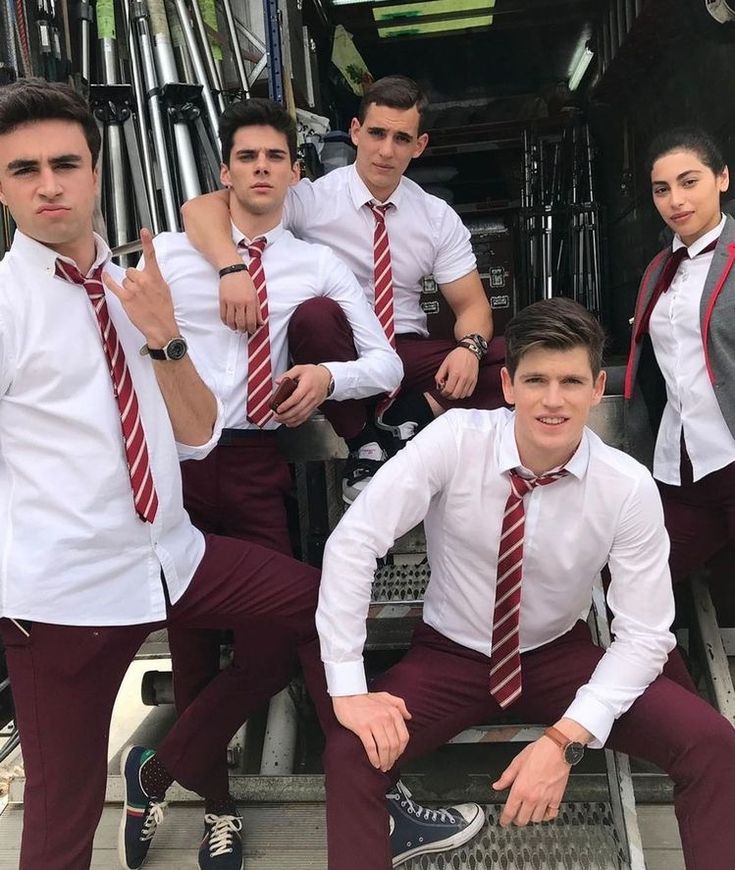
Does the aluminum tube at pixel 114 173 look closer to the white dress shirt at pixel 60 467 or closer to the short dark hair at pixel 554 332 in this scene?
→ the white dress shirt at pixel 60 467

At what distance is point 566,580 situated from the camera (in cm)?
176

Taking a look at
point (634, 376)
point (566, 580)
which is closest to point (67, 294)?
point (566, 580)

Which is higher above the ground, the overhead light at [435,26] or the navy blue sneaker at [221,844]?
the overhead light at [435,26]

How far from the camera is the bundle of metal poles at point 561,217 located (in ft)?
17.3

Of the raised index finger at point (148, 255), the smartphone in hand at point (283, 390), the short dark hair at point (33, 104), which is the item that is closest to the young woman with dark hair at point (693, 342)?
the smartphone in hand at point (283, 390)

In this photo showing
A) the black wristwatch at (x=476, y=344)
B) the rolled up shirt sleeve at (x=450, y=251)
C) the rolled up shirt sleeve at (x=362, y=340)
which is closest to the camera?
the rolled up shirt sleeve at (x=362, y=340)

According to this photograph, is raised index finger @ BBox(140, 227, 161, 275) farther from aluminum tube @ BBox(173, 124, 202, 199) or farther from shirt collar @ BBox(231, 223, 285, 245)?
aluminum tube @ BBox(173, 124, 202, 199)

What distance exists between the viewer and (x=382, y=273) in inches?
98.2

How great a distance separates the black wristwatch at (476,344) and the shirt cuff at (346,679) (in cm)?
115

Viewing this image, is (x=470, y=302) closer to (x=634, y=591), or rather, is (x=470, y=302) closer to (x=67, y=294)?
(x=634, y=591)

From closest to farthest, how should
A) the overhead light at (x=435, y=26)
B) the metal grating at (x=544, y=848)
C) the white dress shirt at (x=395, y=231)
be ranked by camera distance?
the metal grating at (x=544, y=848) < the white dress shirt at (x=395, y=231) < the overhead light at (x=435, y=26)

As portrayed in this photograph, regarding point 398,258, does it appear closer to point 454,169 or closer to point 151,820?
point 151,820

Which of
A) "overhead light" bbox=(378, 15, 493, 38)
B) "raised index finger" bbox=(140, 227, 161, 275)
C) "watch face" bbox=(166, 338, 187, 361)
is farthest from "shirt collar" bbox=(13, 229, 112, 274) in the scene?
"overhead light" bbox=(378, 15, 493, 38)

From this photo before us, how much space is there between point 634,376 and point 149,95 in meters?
2.68
